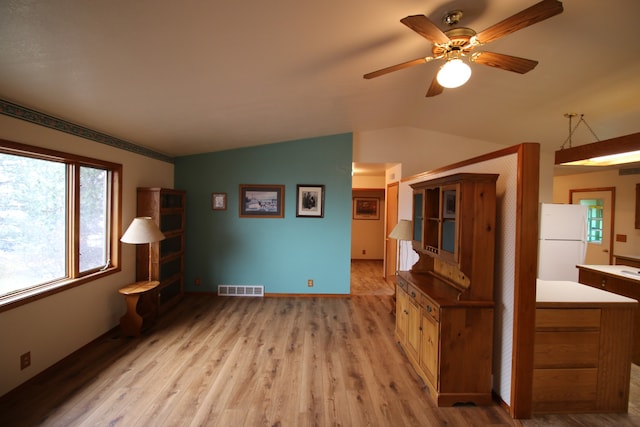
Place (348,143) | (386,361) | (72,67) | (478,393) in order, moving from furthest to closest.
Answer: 1. (348,143)
2. (386,361)
3. (478,393)
4. (72,67)

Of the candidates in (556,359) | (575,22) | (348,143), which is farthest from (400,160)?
(556,359)

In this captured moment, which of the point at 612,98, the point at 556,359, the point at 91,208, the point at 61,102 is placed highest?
the point at 612,98

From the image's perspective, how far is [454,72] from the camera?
67.2 inches

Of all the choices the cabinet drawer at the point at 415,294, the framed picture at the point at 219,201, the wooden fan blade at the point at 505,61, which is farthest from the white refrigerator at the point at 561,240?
the framed picture at the point at 219,201

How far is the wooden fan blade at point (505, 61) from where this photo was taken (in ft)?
5.78

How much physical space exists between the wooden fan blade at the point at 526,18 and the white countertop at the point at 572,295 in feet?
6.15

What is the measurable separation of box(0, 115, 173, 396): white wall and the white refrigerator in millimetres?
5792

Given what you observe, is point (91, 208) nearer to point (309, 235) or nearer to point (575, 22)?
point (309, 235)

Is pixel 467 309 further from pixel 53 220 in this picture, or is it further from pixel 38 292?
pixel 53 220

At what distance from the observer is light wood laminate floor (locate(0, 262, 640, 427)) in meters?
1.99

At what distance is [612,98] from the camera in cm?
280

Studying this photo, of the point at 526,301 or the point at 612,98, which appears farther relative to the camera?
the point at 612,98

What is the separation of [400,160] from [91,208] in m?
4.36

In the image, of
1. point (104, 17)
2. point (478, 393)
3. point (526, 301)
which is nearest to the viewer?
point (104, 17)
